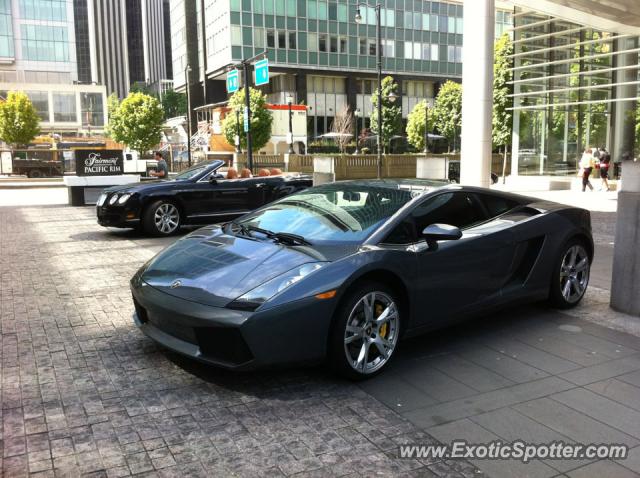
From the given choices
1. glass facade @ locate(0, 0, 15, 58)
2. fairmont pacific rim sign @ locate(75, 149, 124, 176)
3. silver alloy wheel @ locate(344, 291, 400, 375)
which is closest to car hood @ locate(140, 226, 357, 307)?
silver alloy wheel @ locate(344, 291, 400, 375)

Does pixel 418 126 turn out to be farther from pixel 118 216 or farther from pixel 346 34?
pixel 118 216

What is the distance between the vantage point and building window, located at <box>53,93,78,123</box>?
92312 millimetres

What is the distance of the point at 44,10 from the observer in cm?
9125

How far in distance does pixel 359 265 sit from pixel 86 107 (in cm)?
10151

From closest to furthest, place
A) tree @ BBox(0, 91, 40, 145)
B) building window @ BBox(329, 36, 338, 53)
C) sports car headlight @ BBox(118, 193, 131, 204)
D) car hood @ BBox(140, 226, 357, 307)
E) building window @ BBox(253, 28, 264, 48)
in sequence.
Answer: car hood @ BBox(140, 226, 357, 307), sports car headlight @ BBox(118, 193, 131, 204), tree @ BBox(0, 91, 40, 145), building window @ BBox(253, 28, 264, 48), building window @ BBox(329, 36, 338, 53)

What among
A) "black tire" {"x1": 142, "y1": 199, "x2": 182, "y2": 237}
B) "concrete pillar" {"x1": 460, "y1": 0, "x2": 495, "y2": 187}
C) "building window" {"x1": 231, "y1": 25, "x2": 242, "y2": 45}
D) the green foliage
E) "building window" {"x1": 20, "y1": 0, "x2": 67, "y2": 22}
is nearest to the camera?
"black tire" {"x1": 142, "y1": 199, "x2": 182, "y2": 237}

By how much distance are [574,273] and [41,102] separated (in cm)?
10002

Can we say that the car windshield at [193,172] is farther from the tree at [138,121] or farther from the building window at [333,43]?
the building window at [333,43]

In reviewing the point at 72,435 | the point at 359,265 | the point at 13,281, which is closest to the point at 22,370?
the point at 72,435

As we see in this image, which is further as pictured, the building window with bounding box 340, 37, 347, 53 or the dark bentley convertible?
the building window with bounding box 340, 37, 347, 53

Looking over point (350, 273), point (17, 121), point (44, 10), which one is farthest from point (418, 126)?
point (44, 10)

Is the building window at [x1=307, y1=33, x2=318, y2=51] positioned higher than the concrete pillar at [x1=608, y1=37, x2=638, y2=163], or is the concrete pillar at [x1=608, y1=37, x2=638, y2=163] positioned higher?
the building window at [x1=307, y1=33, x2=318, y2=51]

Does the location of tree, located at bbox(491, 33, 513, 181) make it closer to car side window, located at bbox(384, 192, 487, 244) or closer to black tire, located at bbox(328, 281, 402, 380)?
car side window, located at bbox(384, 192, 487, 244)

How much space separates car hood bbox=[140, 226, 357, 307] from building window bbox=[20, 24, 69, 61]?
102m
